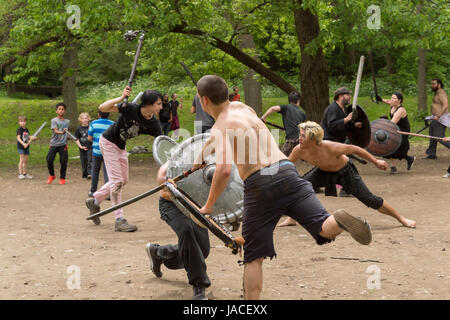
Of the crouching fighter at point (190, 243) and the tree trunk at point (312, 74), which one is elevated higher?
the tree trunk at point (312, 74)

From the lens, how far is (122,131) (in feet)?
24.8

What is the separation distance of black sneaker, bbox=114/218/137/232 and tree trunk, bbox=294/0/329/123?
797 centimetres

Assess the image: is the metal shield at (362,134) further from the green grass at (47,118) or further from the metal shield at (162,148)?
the green grass at (47,118)

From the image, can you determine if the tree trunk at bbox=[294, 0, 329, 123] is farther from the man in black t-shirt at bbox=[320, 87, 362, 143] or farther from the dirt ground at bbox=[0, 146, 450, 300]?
the dirt ground at bbox=[0, 146, 450, 300]

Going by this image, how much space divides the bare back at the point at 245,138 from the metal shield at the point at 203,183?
63 cm

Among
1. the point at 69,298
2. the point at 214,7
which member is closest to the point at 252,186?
the point at 69,298

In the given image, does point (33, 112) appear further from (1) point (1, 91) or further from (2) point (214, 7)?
(2) point (214, 7)

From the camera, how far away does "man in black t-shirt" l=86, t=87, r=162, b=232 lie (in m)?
7.32

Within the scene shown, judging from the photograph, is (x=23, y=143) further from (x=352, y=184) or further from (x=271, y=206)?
(x=271, y=206)

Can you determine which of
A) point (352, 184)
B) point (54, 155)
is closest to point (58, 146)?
point (54, 155)

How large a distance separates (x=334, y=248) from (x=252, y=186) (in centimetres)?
260

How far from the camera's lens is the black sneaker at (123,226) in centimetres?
773

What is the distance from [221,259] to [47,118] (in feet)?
71.7

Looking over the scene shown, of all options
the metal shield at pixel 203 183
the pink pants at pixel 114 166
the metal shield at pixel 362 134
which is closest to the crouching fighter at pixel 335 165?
the metal shield at pixel 362 134
